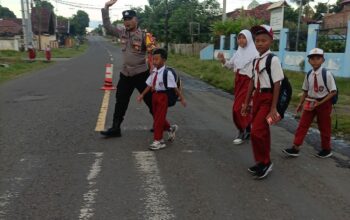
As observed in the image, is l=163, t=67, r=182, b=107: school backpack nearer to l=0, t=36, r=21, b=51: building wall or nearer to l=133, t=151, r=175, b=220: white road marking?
l=133, t=151, r=175, b=220: white road marking

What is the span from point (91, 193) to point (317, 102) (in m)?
3.09

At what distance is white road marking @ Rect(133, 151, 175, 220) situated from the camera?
3916mm

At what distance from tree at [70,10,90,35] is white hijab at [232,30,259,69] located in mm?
117358

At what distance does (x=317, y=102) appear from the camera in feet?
19.2

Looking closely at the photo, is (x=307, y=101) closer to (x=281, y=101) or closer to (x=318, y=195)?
(x=281, y=101)

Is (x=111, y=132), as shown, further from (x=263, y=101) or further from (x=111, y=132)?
(x=263, y=101)

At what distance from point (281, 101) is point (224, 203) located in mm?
1385

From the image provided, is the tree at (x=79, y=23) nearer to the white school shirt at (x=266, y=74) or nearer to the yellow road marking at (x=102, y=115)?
the yellow road marking at (x=102, y=115)

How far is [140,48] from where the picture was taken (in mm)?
6551

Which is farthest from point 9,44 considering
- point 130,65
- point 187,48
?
point 130,65

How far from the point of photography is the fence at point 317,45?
15.6 m

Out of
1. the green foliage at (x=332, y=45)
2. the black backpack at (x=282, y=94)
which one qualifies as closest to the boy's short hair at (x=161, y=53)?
the black backpack at (x=282, y=94)

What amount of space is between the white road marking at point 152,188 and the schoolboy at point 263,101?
1.08 m

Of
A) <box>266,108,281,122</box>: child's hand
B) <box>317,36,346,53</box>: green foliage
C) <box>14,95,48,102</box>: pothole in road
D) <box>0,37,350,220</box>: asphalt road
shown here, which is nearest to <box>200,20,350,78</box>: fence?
<box>317,36,346,53</box>: green foliage
